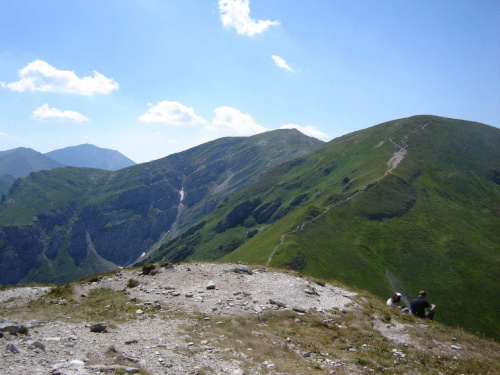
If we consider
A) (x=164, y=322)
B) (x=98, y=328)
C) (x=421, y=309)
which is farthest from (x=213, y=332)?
(x=421, y=309)

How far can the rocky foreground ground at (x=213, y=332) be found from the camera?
12.7m

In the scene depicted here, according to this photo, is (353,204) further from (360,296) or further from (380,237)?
(360,296)

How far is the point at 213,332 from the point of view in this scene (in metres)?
16.7

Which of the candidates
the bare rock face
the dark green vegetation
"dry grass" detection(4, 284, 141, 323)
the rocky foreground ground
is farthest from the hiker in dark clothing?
the dark green vegetation

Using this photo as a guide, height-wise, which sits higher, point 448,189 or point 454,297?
point 448,189

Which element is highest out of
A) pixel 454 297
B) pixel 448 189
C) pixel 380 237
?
pixel 448 189

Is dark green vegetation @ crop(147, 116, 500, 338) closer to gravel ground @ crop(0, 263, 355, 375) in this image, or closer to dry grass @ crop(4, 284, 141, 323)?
gravel ground @ crop(0, 263, 355, 375)

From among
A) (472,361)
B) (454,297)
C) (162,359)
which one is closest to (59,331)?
(162,359)

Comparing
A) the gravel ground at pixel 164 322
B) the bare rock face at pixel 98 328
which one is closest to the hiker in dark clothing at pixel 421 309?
the gravel ground at pixel 164 322

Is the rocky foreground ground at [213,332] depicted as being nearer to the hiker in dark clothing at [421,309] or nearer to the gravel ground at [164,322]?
the gravel ground at [164,322]

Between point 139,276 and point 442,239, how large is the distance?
155711mm

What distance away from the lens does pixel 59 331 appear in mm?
15102

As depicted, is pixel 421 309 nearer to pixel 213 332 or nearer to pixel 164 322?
pixel 213 332

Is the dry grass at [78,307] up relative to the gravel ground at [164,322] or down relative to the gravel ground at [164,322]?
down
